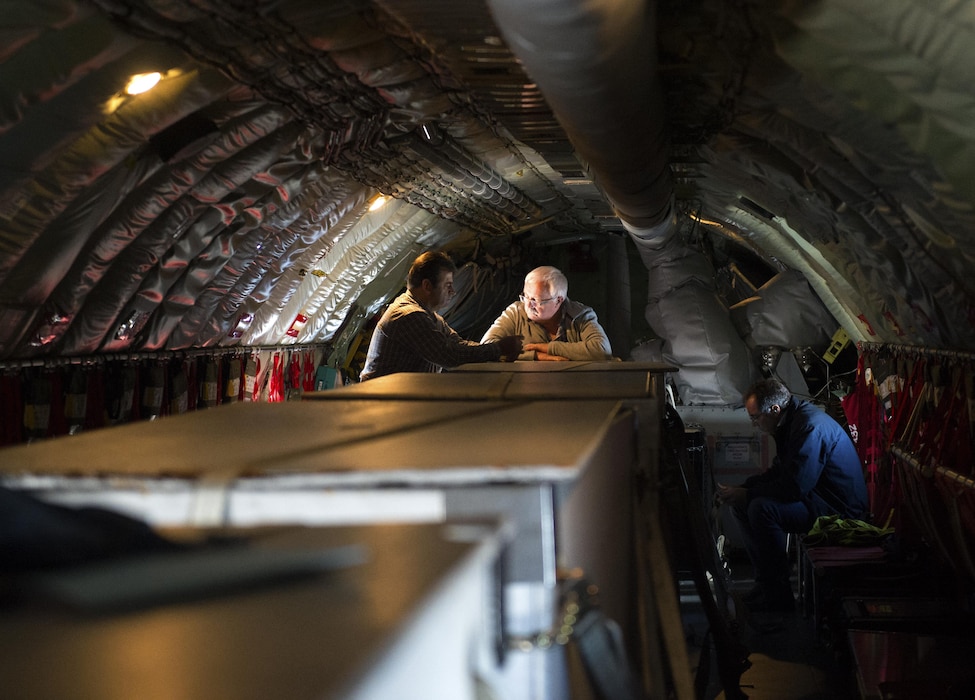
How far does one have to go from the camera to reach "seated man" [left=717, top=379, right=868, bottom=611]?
6.29 metres

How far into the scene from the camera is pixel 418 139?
5.35 metres

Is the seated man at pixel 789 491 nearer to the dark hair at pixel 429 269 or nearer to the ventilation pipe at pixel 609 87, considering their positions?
the ventilation pipe at pixel 609 87

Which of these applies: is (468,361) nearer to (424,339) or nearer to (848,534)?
(424,339)

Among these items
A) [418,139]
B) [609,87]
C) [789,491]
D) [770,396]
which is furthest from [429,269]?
[789,491]

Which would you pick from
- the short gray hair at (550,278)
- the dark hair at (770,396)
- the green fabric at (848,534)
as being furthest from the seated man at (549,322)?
the green fabric at (848,534)

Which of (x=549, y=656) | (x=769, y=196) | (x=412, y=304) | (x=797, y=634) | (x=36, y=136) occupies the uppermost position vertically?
(x=769, y=196)

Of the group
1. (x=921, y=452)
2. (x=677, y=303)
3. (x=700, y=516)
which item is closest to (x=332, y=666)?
(x=700, y=516)

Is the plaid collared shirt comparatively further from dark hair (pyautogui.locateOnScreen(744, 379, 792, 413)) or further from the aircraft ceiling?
dark hair (pyautogui.locateOnScreen(744, 379, 792, 413))

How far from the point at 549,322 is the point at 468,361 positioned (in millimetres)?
1757

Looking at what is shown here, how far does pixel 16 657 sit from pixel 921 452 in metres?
5.11

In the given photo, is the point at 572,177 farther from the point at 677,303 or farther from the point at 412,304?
the point at 412,304

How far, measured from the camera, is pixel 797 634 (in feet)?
19.0

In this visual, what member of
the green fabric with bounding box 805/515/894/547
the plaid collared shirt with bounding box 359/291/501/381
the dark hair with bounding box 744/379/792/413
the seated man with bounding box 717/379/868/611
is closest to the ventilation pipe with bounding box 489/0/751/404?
the plaid collared shirt with bounding box 359/291/501/381

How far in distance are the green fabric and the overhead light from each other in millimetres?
4553
